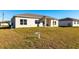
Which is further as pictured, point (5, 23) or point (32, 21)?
point (32, 21)

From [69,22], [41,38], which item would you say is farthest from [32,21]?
[69,22]

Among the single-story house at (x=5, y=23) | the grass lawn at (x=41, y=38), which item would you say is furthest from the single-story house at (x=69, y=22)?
the single-story house at (x=5, y=23)

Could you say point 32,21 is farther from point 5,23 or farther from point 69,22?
point 69,22

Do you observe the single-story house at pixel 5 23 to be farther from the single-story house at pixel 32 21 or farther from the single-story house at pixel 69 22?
the single-story house at pixel 69 22

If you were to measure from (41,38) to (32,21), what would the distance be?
43 centimetres

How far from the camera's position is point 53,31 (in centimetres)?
482

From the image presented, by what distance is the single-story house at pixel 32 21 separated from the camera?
15.8 ft

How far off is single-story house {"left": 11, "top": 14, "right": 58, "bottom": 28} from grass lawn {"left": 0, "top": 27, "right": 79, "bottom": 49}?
11 cm

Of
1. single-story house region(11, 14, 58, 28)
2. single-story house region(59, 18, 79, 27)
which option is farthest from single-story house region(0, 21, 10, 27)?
single-story house region(59, 18, 79, 27)

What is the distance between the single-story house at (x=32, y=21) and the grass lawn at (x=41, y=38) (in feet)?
0.37

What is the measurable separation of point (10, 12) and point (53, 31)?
99 cm

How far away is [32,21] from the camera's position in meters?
4.92
